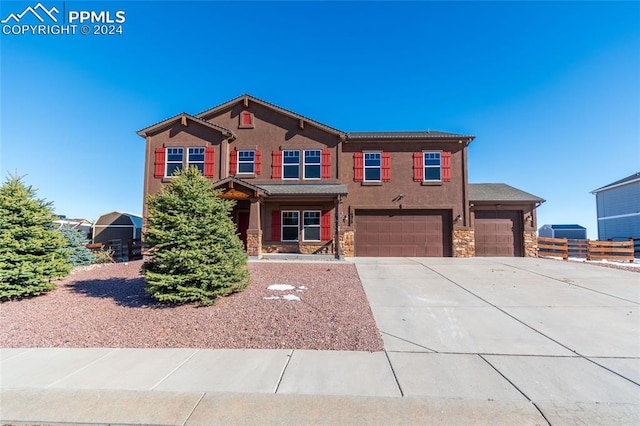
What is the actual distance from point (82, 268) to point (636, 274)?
775 inches

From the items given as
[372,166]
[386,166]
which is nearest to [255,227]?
[372,166]

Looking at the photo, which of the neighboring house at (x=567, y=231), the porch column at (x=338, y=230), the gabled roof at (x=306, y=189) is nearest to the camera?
the gabled roof at (x=306, y=189)

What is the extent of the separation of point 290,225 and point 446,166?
8.76 m

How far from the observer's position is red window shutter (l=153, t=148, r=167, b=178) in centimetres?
Result: 1522

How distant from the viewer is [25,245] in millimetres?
6941

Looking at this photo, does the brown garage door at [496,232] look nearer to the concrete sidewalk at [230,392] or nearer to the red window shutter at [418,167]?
the red window shutter at [418,167]

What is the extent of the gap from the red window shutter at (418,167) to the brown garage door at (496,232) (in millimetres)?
3661

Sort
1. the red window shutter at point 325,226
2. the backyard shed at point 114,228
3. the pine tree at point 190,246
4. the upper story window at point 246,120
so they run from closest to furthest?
the pine tree at point 190,246 < the red window shutter at point 325,226 < the upper story window at point 246,120 < the backyard shed at point 114,228

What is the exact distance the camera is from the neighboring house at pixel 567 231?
31995mm

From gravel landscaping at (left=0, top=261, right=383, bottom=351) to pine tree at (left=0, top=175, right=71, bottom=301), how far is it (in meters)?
0.45

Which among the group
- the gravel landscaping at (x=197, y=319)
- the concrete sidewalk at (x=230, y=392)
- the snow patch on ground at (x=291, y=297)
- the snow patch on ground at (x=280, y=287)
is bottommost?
the concrete sidewalk at (x=230, y=392)

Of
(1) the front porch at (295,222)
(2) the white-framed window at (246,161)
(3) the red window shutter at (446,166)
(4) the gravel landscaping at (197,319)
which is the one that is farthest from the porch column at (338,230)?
(3) the red window shutter at (446,166)

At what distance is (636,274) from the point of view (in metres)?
10.1

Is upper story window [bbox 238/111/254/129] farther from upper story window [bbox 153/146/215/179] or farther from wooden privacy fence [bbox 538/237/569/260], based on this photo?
wooden privacy fence [bbox 538/237/569/260]
